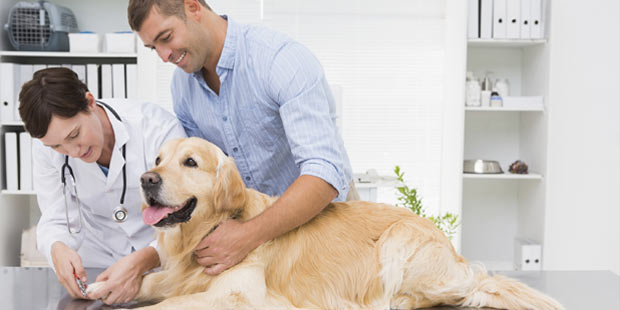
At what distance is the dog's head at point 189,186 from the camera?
1.06 meters

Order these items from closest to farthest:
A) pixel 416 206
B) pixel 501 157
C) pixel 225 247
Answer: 1. pixel 225 247
2. pixel 416 206
3. pixel 501 157

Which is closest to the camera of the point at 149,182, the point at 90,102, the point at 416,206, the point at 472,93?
the point at 149,182

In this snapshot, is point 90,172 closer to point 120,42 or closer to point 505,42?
point 120,42

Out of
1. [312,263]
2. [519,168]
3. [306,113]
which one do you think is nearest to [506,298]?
[312,263]

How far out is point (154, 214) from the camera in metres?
1.06

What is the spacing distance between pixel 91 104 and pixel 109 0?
9.98 ft

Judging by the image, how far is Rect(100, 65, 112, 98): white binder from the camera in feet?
12.3

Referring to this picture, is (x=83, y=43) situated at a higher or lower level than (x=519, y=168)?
higher

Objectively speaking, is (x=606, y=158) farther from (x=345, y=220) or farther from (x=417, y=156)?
(x=345, y=220)

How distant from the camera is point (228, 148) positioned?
1.56 metres

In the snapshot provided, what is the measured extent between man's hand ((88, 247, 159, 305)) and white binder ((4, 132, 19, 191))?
3.00 metres

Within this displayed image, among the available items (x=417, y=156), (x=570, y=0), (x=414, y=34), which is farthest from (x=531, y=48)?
(x=417, y=156)

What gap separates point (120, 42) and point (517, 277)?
323 cm

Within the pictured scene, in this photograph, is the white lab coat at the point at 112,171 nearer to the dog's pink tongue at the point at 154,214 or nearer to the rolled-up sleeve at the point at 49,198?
the rolled-up sleeve at the point at 49,198
